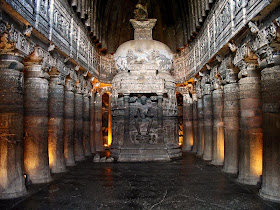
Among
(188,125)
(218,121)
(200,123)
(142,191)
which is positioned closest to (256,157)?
(218,121)

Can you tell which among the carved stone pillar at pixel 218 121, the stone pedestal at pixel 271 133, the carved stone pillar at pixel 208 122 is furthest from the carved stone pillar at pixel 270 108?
the carved stone pillar at pixel 208 122

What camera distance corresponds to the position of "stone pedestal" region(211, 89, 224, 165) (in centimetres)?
1195

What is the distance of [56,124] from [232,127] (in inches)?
309

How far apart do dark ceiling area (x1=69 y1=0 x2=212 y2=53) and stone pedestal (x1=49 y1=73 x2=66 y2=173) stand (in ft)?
18.0

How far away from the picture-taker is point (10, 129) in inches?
277

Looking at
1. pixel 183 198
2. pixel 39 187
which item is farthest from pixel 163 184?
pixel 39 187

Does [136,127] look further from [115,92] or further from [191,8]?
[191,8]

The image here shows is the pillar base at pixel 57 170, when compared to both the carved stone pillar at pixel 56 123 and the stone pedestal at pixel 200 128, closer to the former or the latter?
the carved stone pillar at pixel 56 123

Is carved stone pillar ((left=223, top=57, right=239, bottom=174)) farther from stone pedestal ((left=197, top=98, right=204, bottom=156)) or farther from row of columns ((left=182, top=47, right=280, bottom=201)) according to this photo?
stone pedestal ((left=197, top=98, right=204, bottom=156))

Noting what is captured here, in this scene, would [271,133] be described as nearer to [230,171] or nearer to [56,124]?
[230,171]

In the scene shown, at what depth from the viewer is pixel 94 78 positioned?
54.7ft

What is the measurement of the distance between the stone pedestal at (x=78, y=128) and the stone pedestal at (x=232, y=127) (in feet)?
26.7

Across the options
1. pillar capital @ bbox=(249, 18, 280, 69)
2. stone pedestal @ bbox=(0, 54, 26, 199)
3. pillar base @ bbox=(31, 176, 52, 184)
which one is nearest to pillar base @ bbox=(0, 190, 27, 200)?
stone pedestal @ bbox=(0, 54, 26, 199)

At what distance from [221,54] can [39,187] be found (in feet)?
30.5
